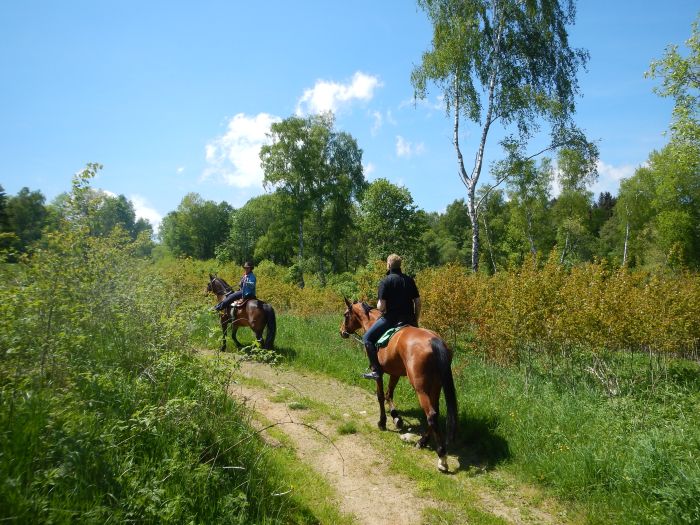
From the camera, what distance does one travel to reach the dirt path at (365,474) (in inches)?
176

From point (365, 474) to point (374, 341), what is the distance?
96.6 inches

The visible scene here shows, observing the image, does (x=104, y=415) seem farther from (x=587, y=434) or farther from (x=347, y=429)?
(x=587, y=434)

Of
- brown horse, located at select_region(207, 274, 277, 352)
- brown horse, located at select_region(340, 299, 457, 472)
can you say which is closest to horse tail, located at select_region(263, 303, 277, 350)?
brown horse, located at select_region(207, 274, 277, 352)

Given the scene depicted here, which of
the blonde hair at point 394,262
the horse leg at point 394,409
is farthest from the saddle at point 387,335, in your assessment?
the blonde hair at point 394,262

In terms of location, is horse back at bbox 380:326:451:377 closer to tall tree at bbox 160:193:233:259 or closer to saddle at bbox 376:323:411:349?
saddle at bbox 376:323:411:349

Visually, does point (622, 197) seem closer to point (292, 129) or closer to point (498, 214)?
point (498, 214)

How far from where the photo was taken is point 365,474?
536 cm

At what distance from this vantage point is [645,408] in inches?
255

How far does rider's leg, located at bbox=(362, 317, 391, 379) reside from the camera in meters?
7.20

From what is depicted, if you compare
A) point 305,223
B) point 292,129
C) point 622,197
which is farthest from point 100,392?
point 622,197

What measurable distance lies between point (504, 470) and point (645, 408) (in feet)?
10.2

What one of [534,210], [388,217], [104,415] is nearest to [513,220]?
[534,210]

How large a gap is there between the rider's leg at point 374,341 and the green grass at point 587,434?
1.20m

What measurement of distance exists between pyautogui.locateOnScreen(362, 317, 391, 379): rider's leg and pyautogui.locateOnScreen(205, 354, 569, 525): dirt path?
0.99 m
